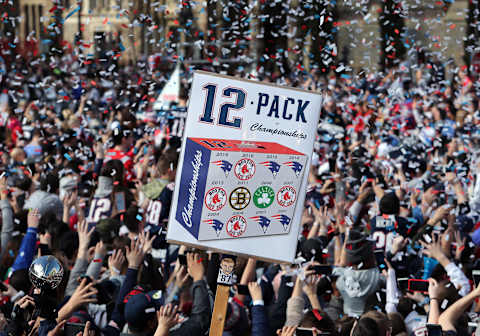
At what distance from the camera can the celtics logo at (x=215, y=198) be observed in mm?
4117

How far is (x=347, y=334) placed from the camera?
4.61 meters

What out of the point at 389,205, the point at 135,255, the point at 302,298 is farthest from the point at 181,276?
the point at 389,205

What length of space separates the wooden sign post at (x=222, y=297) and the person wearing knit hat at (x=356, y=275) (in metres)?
1.58

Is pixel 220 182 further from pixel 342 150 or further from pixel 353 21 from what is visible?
pixel 353 21

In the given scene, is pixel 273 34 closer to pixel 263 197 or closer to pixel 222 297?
pixel 263 197

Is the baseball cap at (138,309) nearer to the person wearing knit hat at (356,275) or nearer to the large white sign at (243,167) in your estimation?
the large white sign at (243,167)

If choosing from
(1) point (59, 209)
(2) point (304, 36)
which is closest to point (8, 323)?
(1) point (59, 209)

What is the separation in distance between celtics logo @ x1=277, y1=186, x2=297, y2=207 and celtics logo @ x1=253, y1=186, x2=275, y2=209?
57 millimetres

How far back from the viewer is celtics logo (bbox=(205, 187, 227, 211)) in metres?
4.12

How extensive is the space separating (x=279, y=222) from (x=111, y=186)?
387 centimetres

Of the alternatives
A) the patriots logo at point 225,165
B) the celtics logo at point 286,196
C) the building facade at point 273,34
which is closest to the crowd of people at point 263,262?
the celtics logo at point 286,196

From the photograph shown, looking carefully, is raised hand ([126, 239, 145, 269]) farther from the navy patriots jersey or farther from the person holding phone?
the navy patriots jersey

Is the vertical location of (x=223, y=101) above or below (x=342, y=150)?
above

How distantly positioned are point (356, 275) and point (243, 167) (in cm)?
177
